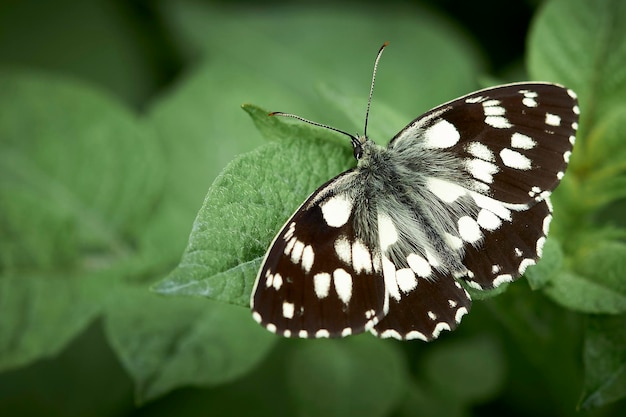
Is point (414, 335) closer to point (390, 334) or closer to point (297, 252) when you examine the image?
point (390, 334)

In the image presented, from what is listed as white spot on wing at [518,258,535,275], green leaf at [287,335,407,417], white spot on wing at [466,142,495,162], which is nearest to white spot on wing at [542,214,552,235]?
white spot on wing at [518,258,535,275]

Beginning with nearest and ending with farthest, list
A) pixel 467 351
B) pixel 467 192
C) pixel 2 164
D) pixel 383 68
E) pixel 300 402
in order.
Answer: pixel 467 192 < pixel 300 402 < pixel 2 164 < pixel 467 351 < pixel 383 68

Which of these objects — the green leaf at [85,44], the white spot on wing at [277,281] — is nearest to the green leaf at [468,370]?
the white spot on wing at [277,281]

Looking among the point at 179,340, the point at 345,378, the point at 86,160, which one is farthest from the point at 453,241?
the point at 86,160

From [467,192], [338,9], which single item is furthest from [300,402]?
[338,9]

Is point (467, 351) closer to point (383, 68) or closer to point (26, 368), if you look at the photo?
point (383, 68)

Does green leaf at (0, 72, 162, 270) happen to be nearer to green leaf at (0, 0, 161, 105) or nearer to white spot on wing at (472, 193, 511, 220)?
green leaf at (0, 0, 161, 105)
